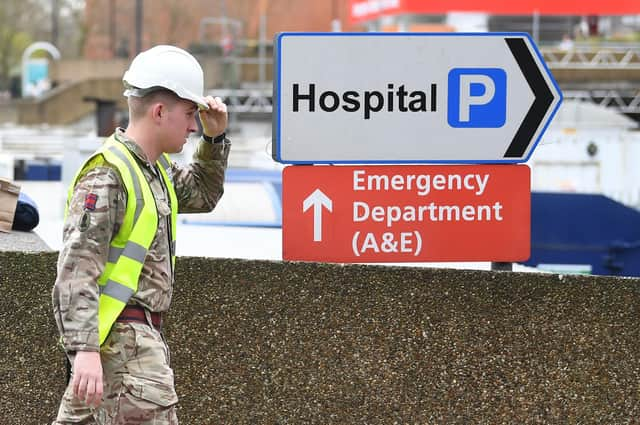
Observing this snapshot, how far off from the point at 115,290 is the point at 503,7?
2293 inches

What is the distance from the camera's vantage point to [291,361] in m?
5.01

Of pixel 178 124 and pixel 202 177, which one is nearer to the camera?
pixel 178 124

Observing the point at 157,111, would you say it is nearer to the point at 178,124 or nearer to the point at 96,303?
the point at 178,124

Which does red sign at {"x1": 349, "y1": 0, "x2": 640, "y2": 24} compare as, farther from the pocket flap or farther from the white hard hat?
the pocket flap

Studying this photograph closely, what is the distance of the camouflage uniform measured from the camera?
3375mm

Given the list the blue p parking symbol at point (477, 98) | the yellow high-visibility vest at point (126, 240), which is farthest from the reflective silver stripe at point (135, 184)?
the blue p parking symbol at point (477, 98)

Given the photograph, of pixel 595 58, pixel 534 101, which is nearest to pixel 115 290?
pixel 534 101

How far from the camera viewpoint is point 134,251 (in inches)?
139

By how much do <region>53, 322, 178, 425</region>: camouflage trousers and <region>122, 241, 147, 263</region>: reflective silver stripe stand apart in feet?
0.66

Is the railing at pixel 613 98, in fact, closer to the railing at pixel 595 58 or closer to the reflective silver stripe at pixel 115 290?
the railing at pixel 595 58

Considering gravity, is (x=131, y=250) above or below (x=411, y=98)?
below

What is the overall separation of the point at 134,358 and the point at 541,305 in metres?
2.01

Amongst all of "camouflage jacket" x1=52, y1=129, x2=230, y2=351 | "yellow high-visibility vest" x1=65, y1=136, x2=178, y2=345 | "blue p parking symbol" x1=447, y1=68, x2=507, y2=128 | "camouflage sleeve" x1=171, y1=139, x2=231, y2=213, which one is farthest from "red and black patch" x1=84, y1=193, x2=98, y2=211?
"blue p parking symbol" x1=447, y1=68, x2=507, y2=128

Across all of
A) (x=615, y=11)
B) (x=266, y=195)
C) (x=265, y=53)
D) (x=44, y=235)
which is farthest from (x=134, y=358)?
(x=615, y=11)
